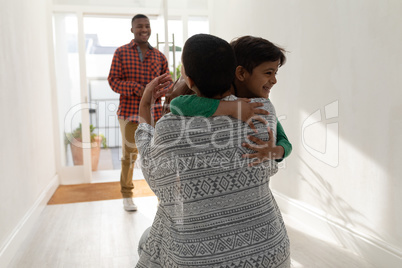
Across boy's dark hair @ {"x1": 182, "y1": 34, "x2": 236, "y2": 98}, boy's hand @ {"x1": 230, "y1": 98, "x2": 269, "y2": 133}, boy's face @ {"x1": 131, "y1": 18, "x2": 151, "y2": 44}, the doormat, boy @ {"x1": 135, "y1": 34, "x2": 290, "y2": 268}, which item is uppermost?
boy's face @ {"x1": 131, "y1": 18, "x2": 151, "y2": 44}

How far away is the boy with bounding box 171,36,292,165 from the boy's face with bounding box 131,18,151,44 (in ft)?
7.27

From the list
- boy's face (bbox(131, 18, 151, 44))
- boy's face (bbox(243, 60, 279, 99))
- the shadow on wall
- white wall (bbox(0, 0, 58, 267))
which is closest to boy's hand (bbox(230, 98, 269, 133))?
boy's face (bbox(243, 60, 279, 99))

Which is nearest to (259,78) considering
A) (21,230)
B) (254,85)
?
(254,85)

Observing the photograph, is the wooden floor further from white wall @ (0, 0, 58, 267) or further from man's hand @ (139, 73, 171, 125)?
man's hand @ (139, 73, 171, 125)

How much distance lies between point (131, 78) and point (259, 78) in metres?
2.29

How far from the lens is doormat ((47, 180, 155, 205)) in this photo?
360 centimetres

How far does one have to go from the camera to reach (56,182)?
163 inches

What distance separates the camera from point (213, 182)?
0.79 meters

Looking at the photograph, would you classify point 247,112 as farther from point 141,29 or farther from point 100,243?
point 141,29

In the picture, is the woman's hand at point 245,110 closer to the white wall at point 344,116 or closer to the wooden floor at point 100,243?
the white wall at point 344,116

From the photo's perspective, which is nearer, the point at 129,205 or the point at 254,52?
the point at 254,52

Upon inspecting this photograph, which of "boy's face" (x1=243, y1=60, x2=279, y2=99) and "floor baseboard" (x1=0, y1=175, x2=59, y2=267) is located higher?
"boy's face" (x1=243, y1=60, x2=279, y2=99)

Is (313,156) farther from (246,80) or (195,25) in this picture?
(195,25)

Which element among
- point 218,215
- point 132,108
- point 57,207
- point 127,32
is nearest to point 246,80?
point 218,215
